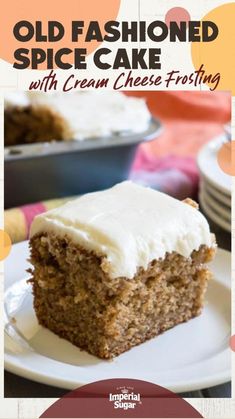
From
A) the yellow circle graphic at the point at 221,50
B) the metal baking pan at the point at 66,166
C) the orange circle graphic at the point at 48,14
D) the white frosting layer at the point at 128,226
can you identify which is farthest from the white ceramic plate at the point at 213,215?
the orange circle graphic at the point at 48,14

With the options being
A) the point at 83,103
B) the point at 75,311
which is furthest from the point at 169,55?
the point at 83,103

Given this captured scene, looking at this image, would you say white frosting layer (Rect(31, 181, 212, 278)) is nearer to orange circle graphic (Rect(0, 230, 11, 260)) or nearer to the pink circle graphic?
orange circle graphic (Rect(0, 230, 11, 260))

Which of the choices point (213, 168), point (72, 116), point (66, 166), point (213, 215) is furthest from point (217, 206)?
point (72, 116)

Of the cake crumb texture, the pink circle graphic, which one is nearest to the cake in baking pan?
the cake crumb texture

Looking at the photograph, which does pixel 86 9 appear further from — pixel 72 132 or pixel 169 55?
pixel 72 132

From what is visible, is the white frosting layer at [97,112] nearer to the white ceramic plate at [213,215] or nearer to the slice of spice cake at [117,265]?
the white ceramic plate at [213,215]

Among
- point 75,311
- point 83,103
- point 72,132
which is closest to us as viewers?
point 75,311
